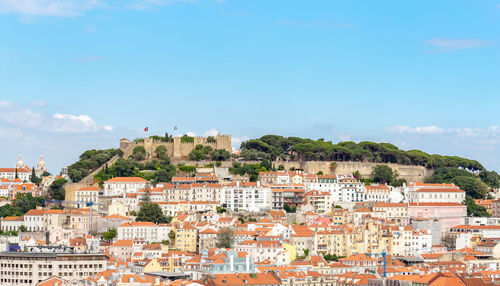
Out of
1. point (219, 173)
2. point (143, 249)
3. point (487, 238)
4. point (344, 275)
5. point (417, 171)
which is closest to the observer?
point (344, 275)

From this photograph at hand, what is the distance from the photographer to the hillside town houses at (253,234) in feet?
164

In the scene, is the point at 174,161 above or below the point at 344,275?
above

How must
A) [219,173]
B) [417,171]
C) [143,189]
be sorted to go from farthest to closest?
[417,171], [219,173], [143,189]

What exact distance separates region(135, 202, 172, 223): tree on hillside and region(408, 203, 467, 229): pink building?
17.1 metres

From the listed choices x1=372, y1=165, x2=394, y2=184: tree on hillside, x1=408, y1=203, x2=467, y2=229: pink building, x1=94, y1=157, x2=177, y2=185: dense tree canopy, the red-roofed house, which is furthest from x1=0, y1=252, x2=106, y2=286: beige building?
x1=372, y1=165, x2=394, y2=184: tree on hillside

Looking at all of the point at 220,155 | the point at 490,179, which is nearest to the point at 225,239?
the point at 220,155

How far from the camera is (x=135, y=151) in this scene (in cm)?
7538

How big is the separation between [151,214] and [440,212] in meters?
20.0

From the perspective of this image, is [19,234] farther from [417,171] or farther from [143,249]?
[417,171]

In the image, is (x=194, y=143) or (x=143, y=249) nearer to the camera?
(x=143, y=249)

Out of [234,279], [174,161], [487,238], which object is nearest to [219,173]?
[174,161]

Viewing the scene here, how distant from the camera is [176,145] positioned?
76.5 meters

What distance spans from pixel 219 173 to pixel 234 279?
84.4 ft

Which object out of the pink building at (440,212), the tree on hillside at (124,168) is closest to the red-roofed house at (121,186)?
the tree on hillside at (124,168)
